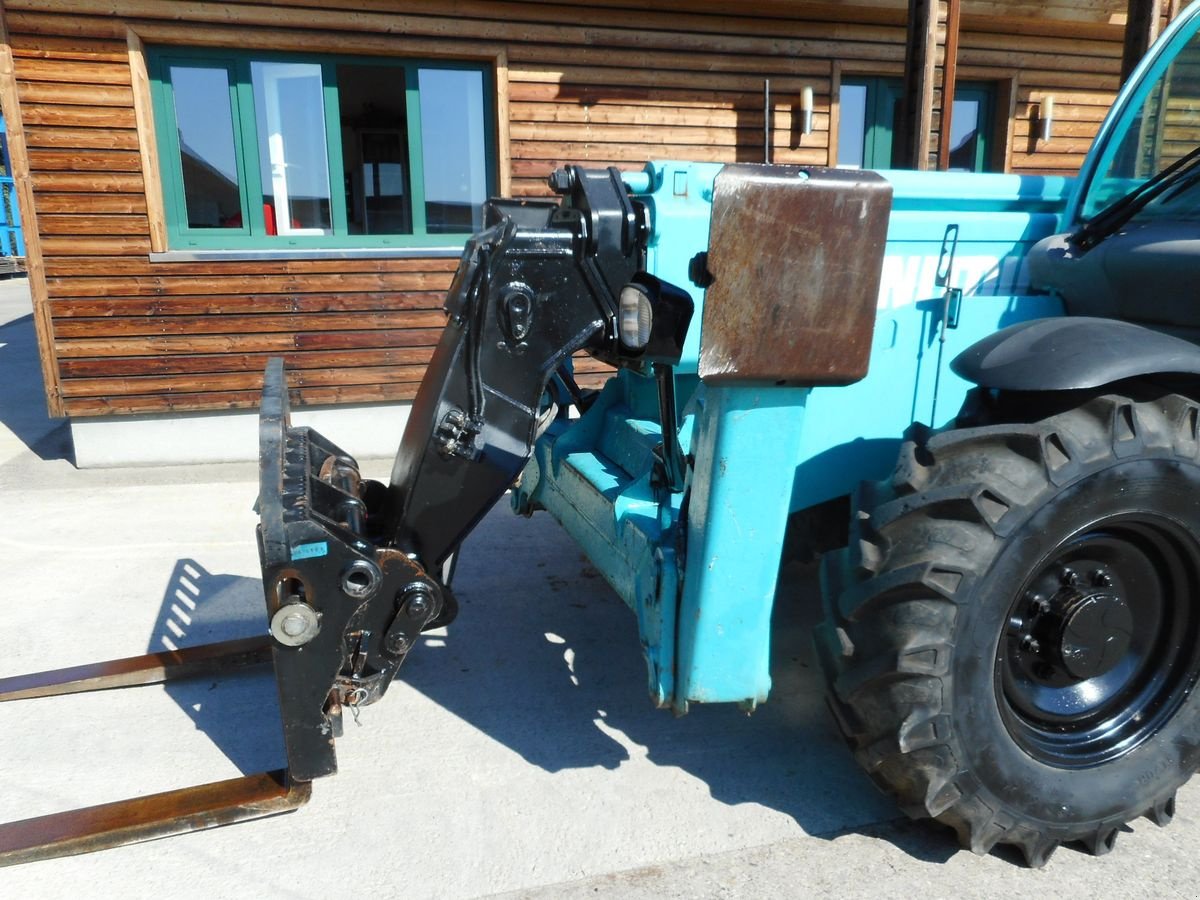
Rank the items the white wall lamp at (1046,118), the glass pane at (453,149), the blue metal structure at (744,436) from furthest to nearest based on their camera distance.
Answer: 1. the white wall lamp at (1046,118)
2. the glass pane at (453,149)
3. the blue metal structure at (744,436)

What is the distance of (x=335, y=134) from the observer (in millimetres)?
6508

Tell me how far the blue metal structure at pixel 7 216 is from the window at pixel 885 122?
19144 millimetres

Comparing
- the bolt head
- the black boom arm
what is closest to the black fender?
the black boom arm

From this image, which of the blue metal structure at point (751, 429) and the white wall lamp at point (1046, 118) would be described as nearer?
the blue metal structure at point (751, 429)

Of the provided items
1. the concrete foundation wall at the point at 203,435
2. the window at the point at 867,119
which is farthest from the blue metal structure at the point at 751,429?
the window at the point at 867,119

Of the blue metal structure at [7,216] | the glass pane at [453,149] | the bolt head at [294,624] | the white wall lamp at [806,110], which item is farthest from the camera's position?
the blue metal structure at [7,216]

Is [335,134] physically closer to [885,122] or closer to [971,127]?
[885,122]

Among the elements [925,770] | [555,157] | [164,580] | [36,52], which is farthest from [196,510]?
[925,770]

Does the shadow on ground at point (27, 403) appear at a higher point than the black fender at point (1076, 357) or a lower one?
lower

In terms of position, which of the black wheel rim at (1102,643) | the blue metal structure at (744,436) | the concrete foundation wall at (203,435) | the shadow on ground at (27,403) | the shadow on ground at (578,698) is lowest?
the shadow on ground at (27,403)

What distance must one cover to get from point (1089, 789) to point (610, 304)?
1.85 m

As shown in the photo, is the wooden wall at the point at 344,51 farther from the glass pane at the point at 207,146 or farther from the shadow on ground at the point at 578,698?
the shadow on ground at the point at 578,698

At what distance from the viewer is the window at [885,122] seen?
7664 millimetres

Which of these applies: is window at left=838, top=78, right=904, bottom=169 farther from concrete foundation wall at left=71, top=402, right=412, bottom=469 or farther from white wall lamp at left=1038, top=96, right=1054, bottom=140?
concrete foundation wall at left=71, top=402, right=412, bottom=469
